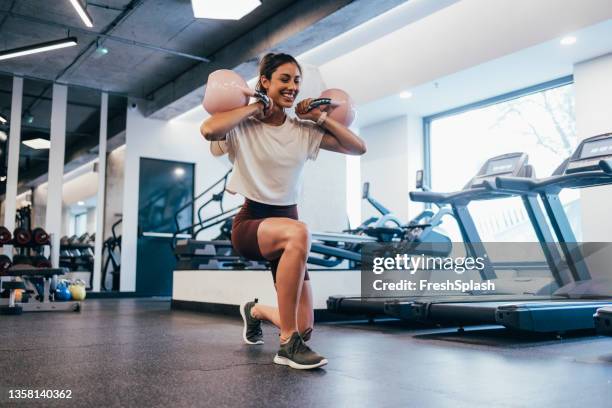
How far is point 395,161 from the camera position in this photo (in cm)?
848

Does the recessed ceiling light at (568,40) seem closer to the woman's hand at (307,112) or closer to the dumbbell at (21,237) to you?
the woman's hand at (307,112)

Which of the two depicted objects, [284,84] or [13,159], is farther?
[13,159]

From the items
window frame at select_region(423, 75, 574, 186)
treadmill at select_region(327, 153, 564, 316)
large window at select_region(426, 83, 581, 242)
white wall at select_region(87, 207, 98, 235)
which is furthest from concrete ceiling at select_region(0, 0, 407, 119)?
large window at select_region(426, 83, 581, 242)

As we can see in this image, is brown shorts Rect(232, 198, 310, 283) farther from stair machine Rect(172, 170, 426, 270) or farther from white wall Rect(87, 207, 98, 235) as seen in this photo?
white wall Rect(87, 207, 98, 235)

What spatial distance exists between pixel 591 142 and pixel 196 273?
3.56m

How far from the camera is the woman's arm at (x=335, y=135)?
215 cm

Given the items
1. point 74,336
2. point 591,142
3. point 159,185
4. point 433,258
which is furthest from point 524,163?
point 159,185

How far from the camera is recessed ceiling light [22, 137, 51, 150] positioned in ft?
26.2

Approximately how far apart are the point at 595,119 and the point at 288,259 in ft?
17.0

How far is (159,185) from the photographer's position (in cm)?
872

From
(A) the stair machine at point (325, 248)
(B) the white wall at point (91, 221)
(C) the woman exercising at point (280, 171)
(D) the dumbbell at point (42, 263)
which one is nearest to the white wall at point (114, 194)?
(B) the white wall at point (91, 221)

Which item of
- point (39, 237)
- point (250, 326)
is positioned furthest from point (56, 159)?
point (250, 326)

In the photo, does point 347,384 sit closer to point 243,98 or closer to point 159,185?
point 243,98

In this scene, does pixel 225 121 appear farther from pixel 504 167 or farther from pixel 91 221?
pixel 91 221
